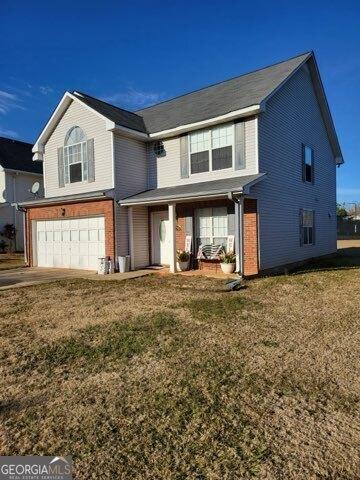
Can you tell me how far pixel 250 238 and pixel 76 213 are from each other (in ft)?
25.5

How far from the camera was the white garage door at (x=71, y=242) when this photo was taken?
14586mm

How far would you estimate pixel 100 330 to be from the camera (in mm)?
6031

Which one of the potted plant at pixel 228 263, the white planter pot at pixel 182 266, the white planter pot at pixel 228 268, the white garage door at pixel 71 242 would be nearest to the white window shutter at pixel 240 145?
the potted plant at pixel 228 263

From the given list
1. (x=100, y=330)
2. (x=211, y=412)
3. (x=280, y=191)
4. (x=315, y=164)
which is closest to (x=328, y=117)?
(x=315, y=164)

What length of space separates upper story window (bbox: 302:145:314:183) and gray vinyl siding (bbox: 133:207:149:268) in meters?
7.37

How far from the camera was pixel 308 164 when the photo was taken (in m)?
15.9

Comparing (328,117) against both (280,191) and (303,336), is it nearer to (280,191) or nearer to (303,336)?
(280,191)

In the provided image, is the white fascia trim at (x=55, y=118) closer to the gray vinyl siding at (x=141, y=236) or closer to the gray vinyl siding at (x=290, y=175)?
the gray vinyl siding at (x=141, y=236)

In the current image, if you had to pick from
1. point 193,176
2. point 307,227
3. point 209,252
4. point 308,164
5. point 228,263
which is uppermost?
point 308,164

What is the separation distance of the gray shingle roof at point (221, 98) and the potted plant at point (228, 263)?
16.9 feet

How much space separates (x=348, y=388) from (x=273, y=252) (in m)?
9.30

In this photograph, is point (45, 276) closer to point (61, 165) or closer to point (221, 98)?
point (61, 165)

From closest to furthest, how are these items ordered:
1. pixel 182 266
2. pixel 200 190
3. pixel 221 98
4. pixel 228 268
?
1. pixel 200 190
2. pixel 228 268
3. pixel 182 266
4. pixel 221 98

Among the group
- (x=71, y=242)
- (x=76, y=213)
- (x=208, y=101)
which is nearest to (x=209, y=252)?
(x=76, y=213)
